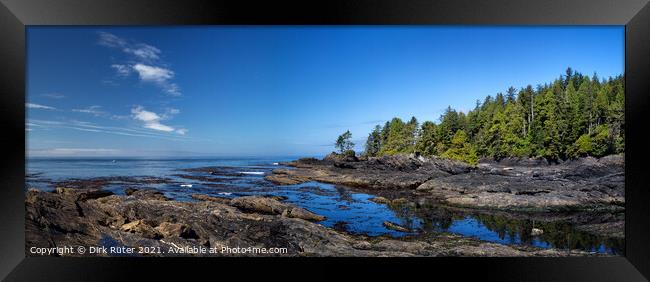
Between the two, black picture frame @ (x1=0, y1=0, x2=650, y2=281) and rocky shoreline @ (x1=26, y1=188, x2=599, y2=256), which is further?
rocky shoreline @ (x1=26, y1=188, x2=599, y2=256)

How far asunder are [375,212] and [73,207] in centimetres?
360

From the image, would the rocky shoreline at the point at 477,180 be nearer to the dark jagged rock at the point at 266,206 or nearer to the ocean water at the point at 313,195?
the ocean water at the point at 313,195

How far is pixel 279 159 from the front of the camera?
3275mm

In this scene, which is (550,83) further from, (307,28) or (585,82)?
(307,28)

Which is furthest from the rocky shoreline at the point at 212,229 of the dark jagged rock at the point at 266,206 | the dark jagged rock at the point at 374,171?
the dark jagged rock at the point at 374,171

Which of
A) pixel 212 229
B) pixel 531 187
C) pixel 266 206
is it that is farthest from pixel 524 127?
pixel 212 229

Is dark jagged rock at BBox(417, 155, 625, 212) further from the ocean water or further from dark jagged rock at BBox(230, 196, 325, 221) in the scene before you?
dark jagged rock at BBox(230, 196, 325, 221)

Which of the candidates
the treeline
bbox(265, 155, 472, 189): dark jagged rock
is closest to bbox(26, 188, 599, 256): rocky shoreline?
bbox(265, 155, 472, 189): dark jagged rock

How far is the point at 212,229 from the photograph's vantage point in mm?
3227

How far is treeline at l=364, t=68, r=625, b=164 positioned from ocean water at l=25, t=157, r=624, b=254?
0.75m

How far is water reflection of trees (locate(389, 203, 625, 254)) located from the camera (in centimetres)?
312

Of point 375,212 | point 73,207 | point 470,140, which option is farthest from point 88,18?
point 470,140

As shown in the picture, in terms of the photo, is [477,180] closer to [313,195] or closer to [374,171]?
[374,171]

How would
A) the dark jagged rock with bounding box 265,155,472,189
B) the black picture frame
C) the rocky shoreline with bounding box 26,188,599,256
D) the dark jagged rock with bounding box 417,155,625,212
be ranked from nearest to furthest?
1. the black picture frame
2. the dark jagged rock with bounding box 417,155,625,212
3. the rocky shoreline with bounding box 26,188,599,256
4. the dark jagged rock with bounding box 265,155,472,189
